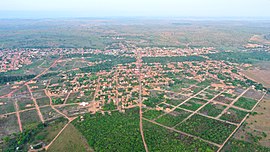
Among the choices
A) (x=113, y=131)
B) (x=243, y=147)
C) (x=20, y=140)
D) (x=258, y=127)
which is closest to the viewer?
(x=243, y=147)

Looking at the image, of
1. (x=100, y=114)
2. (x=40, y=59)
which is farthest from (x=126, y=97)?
(x=40, y=59)

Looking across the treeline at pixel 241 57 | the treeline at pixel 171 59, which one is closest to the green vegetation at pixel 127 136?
the treeline at pixel 171 59

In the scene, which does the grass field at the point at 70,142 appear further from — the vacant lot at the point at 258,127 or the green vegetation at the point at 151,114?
the vacant lot at the point at 258,127

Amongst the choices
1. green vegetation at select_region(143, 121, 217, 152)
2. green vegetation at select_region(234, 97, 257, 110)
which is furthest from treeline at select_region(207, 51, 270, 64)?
green vegetation at select_region(143, 121, 217, 152)

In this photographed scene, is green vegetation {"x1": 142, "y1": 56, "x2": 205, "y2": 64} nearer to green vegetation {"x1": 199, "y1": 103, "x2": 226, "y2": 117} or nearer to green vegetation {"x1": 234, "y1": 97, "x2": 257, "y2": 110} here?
green vegetation {"x1": 234, "y1": 97, "x2": 257, "y2": 110}

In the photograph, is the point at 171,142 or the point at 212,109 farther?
the point at 212,109

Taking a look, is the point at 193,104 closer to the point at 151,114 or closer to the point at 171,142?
the point at 151,114

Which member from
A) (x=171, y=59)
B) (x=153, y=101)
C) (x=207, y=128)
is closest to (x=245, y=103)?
(x=207, y=128)
